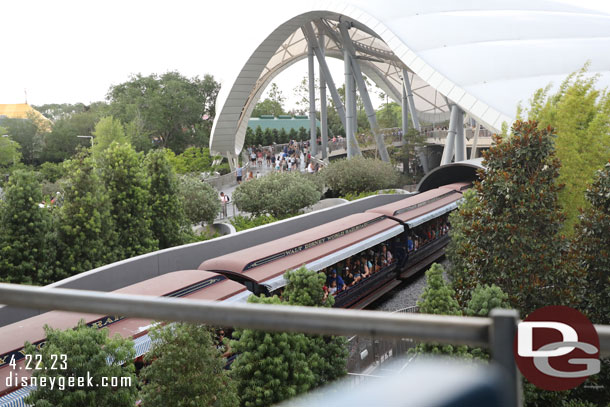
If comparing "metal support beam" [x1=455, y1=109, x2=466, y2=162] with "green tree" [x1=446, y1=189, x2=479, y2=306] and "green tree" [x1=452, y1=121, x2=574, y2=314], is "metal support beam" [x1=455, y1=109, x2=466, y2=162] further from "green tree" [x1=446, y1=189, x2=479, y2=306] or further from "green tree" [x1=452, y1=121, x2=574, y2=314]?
"green tree" [x1=452, y1=121, x2=574, y2=314]

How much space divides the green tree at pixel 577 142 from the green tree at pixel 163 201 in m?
11.5

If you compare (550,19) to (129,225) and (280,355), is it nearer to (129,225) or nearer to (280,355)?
(129,225)

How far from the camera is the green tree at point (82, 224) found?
46.9 ft

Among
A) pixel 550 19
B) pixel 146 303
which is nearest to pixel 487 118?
pixel 550 19

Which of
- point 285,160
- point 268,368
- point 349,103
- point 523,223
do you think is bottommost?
point 268,368

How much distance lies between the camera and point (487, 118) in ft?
90.3

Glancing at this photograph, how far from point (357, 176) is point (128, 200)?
639 inches

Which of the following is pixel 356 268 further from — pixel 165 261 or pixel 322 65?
pixel 322 65

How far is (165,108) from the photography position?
58531 mm

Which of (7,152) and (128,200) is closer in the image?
(128,200)

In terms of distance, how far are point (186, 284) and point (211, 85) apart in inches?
2353

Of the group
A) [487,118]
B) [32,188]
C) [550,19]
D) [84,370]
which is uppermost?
[550,19]

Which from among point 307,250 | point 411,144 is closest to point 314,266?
point 307,250

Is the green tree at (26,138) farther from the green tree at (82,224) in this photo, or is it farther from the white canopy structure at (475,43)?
the green tree at (82,224)
